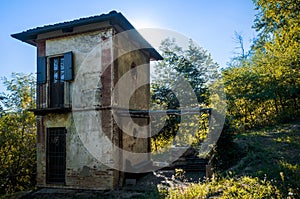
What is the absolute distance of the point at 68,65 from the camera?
9289mm

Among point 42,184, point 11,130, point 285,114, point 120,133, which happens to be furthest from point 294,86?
point 11,130

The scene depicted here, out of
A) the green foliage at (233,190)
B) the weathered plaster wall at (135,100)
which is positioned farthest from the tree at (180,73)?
the green foliage at (233,190)

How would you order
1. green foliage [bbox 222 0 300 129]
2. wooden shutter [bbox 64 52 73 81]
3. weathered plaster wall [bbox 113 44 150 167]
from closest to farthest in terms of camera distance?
wooden shutter [bbox 64 52 73 81]
weathered plaster wall [bbox 113 44 150 167]
green foliage [bbox 222 0 300 129]

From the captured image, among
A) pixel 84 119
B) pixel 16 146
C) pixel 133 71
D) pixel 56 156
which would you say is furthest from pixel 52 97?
pixel 16 146

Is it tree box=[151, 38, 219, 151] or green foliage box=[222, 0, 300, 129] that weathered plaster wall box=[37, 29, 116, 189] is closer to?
green foliage box=[222, 0, 300, 129]

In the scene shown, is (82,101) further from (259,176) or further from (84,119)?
(259,176)

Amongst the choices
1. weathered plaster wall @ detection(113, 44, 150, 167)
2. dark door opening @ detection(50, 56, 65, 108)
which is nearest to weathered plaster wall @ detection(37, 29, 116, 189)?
dark door opening @ detection(50, 56, 65, 108)

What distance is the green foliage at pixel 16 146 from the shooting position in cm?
1281

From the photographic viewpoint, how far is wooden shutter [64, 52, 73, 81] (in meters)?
9.21

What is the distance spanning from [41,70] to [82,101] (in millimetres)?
2386

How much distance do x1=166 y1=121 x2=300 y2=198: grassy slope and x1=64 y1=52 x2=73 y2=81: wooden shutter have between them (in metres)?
5.62

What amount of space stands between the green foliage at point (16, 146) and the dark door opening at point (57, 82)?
4.96 metres

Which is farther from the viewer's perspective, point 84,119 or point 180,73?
point 180,73

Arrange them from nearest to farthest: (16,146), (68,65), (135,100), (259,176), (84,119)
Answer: (259,176) < (84,119) < (68,65) < (135,100) < (16,146)
